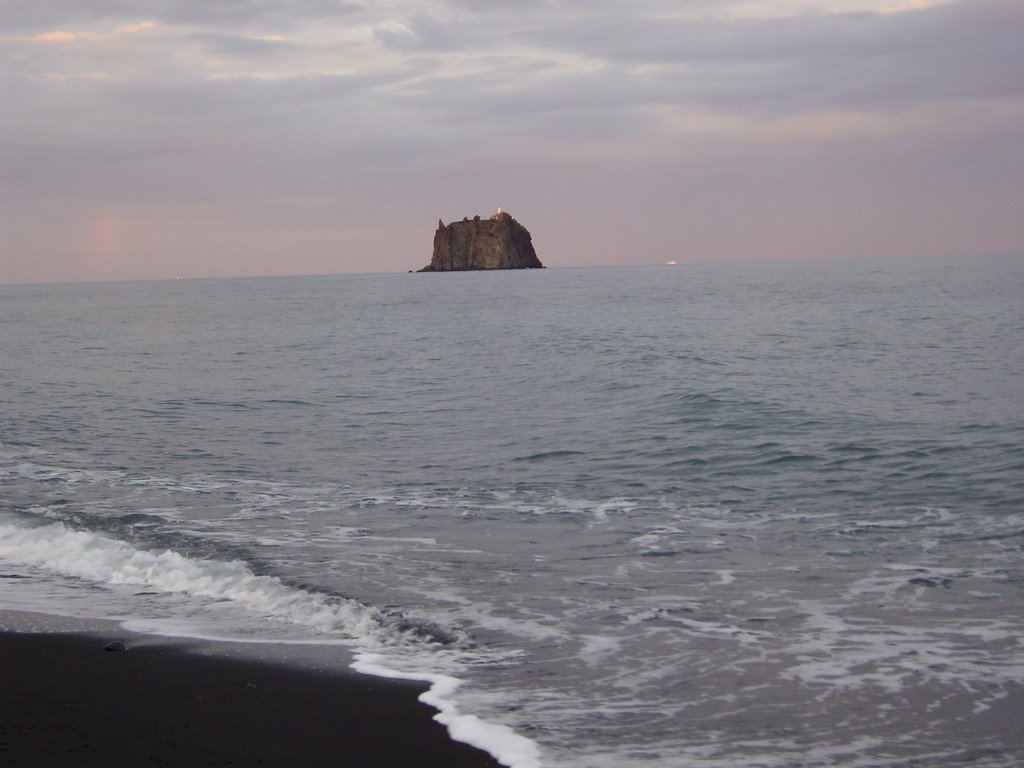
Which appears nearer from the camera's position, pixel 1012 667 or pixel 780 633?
pixel 1012 667

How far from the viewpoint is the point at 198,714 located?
6258mm

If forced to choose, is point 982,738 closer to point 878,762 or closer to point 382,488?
point 878,762

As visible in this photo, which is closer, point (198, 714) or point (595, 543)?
point (198, 714)

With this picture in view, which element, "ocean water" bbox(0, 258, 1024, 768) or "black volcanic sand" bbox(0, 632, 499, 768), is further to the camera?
"ocean water" bbox(0, 258, 1024, 768)

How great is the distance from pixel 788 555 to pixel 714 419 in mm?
9372

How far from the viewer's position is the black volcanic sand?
5.61 meters

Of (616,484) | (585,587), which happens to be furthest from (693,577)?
(616,484)

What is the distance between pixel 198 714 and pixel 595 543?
556cm

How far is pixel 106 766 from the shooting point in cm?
541

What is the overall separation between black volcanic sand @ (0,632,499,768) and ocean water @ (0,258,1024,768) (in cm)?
40

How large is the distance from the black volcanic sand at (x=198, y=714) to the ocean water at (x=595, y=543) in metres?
0.40

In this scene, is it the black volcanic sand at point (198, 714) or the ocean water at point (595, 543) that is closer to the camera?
the black volcanic sand at point (198, 714)

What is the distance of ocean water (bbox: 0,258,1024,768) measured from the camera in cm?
648

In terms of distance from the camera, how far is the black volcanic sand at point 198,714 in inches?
221
